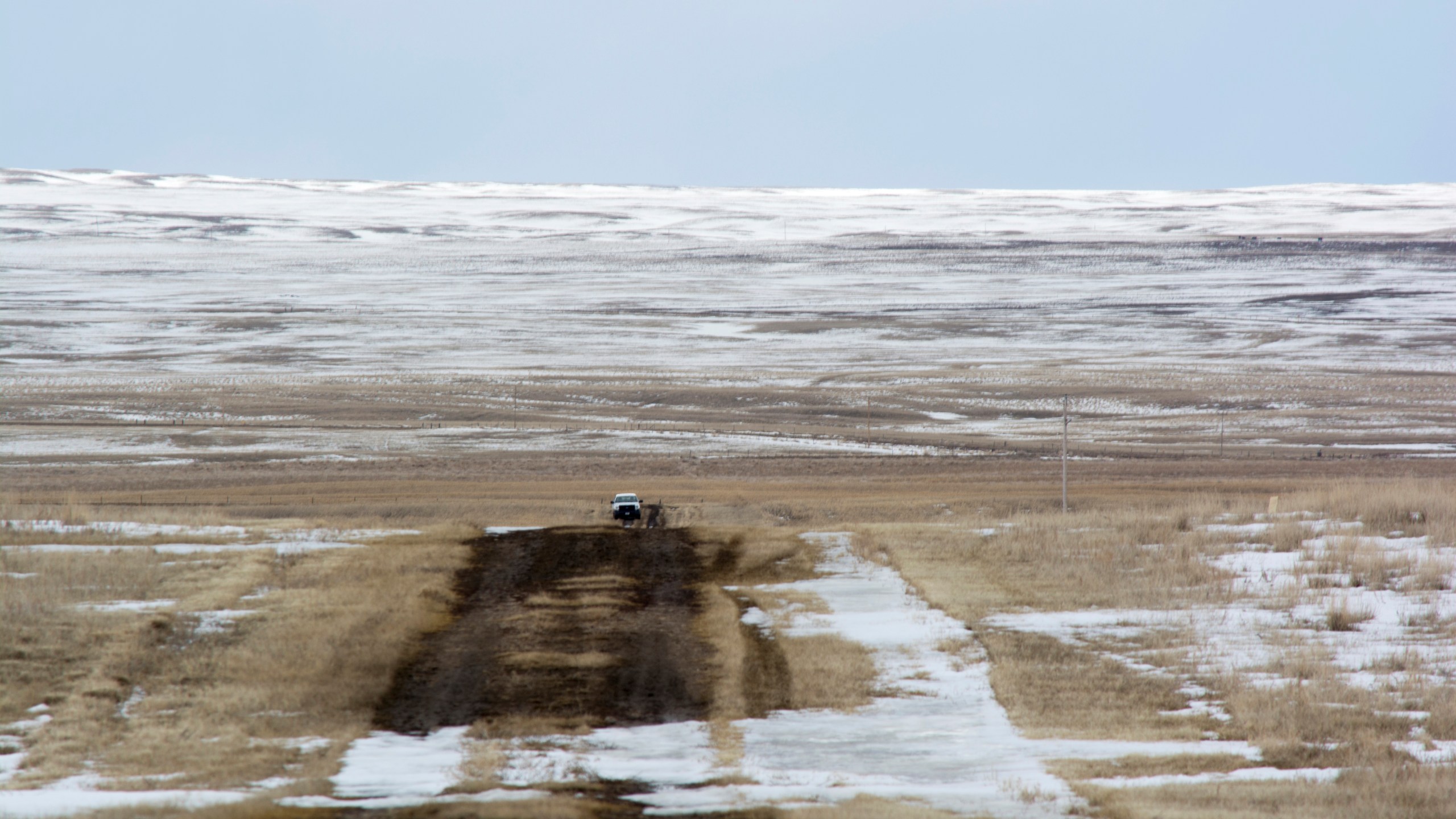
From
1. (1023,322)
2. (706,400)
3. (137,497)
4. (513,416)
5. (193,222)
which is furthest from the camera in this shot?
(193,222)

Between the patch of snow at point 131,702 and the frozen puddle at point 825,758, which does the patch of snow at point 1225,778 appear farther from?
the patch of snow at point 131,702

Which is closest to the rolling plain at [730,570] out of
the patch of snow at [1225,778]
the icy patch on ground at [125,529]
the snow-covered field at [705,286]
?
the patch of snow at [1225,778]

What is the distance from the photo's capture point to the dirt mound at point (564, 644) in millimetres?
12742

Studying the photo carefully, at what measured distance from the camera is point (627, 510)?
1222 inches

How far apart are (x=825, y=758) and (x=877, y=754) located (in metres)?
→ 0.53

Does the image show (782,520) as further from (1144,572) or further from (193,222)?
(193,222)

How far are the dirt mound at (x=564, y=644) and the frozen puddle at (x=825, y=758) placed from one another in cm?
87

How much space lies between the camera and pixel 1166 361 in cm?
7469

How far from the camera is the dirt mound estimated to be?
502 inches

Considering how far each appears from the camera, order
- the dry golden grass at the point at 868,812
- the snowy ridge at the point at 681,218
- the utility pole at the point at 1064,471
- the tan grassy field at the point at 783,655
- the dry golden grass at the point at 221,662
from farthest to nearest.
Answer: the snowy ridge at the point at 681,218 < the utility pole at the point at 1064,471 < the dry golden grass at the point at 221,662 < the tan grassy field at the point at 783,655 < the dry golden grass at the point at 868,812

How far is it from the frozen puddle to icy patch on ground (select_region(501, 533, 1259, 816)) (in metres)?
0.02

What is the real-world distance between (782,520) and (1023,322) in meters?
66.0

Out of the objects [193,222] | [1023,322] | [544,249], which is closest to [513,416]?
[1023,322]

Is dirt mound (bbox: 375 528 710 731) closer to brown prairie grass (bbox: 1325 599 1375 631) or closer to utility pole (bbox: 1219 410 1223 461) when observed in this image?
brown prairie grass (bbox: 1325 599 1375 631)
